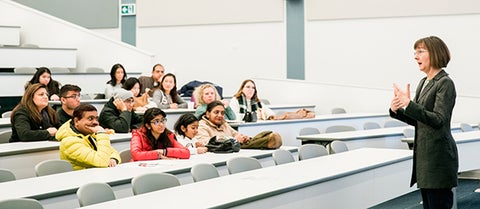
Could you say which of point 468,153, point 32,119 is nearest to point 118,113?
point 32,119

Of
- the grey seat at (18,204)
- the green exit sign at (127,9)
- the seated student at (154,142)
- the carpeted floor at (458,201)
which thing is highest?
the green exit sign at (127,9)

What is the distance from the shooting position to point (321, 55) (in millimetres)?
12000

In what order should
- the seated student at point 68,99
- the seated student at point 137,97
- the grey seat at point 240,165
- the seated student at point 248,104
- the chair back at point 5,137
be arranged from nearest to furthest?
the grey seat at point 240,165 < the chair back at point 5,137 < the seated student at point 68,99 < the seated student at point 137,97 < the seated student at point 248,104

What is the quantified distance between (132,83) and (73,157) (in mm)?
3173

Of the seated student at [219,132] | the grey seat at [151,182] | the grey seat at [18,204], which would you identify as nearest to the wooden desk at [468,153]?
the seated student at [219,132]

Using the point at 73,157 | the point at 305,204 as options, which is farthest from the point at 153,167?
the point at 305,204

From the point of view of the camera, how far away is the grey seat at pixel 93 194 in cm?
343

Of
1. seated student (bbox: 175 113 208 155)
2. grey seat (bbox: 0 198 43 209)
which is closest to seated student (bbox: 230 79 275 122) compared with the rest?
seated student (bbox: 175 113 208 155)

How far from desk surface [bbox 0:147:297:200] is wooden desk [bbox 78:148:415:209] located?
0.59m

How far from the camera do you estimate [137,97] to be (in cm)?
825

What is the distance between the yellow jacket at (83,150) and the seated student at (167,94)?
141 inches

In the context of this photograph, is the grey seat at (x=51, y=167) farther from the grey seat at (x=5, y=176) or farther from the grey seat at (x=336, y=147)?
the grey seat at (x=336, y=147)

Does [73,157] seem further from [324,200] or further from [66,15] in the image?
[66,15]

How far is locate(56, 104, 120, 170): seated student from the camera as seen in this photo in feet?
16.0
